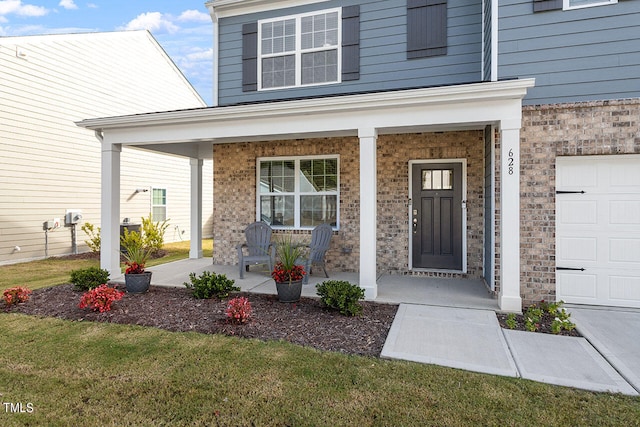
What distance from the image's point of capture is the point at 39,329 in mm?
4062

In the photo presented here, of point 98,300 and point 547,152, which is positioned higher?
point 547,152

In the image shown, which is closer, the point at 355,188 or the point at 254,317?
the point at 254,317

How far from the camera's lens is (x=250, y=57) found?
7512 mm

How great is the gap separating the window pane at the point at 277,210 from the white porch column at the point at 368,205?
8.82 feet

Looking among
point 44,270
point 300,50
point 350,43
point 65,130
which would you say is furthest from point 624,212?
point 65,130

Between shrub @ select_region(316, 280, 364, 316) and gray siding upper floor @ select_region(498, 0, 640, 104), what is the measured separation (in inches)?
132

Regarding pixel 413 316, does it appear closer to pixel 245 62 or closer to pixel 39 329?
pixel 39 329

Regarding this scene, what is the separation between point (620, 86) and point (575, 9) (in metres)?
1.14

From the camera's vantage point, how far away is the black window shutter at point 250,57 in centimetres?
748

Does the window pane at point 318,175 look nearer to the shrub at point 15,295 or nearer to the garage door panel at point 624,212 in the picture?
the garage door panel at point 624,212

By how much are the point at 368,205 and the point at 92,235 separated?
323 inches

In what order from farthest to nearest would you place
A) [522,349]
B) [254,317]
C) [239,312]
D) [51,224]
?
[51,224] < [254,317] < [239,312] < [522,349]

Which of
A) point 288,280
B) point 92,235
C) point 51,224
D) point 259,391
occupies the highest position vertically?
point 51,224

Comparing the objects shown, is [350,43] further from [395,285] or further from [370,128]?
[395,285]
